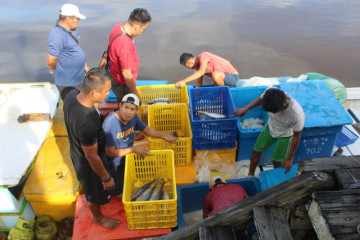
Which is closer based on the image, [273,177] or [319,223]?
[319,223]

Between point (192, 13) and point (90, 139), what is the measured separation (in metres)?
12.4

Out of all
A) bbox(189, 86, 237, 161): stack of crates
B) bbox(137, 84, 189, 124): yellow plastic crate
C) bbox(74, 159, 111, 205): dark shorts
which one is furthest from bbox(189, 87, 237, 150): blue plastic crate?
bbox(74, 159, 111, 205): dark shorts

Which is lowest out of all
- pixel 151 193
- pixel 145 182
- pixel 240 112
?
pixel 145 182

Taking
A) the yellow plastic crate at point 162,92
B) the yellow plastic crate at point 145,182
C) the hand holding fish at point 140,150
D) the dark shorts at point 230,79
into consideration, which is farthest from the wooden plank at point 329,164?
the dark shorts at point 230,79

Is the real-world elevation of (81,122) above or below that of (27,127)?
above

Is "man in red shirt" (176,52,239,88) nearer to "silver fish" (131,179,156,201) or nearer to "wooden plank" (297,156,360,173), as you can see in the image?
"silver fish" (131,179,156,201)

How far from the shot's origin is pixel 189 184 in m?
3.55

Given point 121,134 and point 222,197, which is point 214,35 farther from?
point 222,197

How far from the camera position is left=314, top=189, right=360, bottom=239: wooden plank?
118 centimetres

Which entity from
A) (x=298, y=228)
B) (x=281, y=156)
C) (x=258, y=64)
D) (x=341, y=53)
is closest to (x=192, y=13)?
(x=258, y=64)

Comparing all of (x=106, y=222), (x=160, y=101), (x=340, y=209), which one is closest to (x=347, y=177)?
(x=340, y=209)

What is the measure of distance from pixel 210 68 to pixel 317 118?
2.12 metres

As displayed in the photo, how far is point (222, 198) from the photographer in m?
2.81

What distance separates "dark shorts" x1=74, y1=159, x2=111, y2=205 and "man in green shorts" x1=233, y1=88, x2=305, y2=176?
2.02 metres
